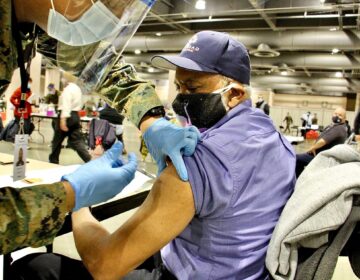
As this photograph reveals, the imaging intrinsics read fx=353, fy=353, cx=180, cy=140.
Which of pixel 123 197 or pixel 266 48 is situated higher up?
pixel 266 48

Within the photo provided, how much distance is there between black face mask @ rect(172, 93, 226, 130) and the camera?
45.2 inches

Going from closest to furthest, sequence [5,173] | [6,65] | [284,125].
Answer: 1. [6,65]
2. [5,173]
3. [284,125]

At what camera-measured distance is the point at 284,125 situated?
19.0m

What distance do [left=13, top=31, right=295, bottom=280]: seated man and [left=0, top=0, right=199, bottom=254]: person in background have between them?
6 cm

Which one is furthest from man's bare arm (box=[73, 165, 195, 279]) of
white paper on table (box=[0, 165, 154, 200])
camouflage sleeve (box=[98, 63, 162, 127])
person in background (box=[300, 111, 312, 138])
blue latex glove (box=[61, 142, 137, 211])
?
person in background (box=[300, 111, 312, 138])

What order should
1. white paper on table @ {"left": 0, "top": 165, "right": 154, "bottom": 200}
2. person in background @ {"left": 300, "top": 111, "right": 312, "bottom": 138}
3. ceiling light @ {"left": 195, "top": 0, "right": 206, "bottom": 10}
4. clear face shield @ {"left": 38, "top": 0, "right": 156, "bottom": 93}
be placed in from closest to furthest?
clear face shield @ {"left": 38, "top": 0, "right": 156, "bottom": 93} → white paper on table @ {"left": 0, "top": 165, "right": 154, "bottom": 200} → ceiling light @ {"left": 195, "top": 0, "right": 206, "bottom": 10} → person in background @ {"left": 300, "top": 111, "right": 312, "bottom": 138}

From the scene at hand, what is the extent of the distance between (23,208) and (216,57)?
2.40 feet

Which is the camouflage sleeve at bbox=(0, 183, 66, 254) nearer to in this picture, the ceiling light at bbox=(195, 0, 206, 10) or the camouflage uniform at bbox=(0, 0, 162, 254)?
the camouflage uniform at bbox=(0, 0, 162, 254)

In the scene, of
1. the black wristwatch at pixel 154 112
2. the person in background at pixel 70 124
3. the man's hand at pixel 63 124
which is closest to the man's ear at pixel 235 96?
the black wristwatch at pixel 154 112

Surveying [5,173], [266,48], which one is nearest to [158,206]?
[5,173]

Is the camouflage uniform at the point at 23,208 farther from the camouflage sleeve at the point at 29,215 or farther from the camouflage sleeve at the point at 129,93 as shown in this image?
the camouflage sleeve at the point at 129,93

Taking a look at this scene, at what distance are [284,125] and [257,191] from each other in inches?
745

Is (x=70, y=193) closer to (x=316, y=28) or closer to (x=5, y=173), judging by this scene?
(x=5, y=173)

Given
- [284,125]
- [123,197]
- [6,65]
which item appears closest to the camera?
[6,65]
